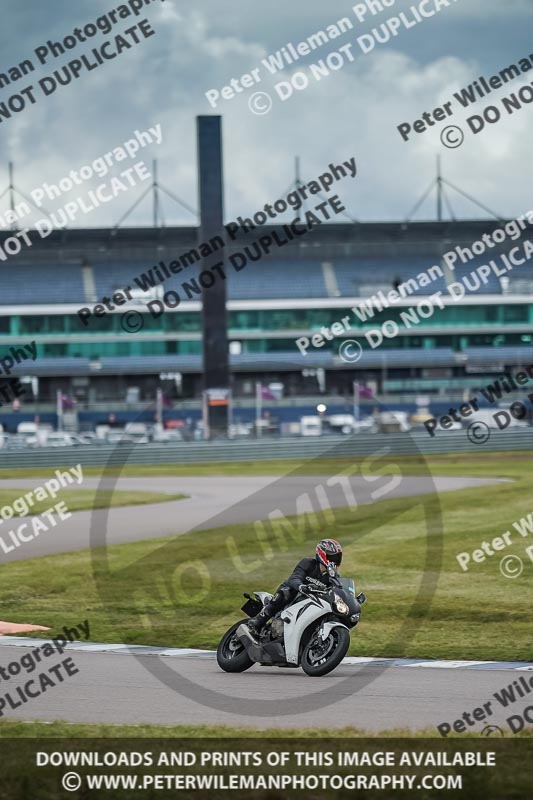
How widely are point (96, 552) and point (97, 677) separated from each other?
11.4 m

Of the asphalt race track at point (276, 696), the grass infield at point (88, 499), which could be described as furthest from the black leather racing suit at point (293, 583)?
the grass infield at point (88, 499)

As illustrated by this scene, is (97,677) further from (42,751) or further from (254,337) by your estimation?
(254,337)

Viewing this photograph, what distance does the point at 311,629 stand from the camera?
10.8m

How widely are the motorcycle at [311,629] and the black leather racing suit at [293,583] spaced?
52mm

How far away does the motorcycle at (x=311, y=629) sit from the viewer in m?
10.5

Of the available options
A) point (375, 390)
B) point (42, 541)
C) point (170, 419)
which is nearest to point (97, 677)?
point (42, 541)

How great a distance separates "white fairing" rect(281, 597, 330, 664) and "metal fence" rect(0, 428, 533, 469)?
41803 mm

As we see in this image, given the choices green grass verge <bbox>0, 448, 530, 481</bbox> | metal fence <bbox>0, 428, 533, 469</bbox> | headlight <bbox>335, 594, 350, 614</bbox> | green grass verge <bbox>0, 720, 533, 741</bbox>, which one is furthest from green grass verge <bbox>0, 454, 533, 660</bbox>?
metal fence <bbox>0, 428, 533, 469</bbox>

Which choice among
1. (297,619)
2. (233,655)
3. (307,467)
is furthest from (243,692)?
(307,467)

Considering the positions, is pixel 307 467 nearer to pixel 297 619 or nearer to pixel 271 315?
pixel 271 315

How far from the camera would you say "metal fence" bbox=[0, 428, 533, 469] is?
52344 millimetres

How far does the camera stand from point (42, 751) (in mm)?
8008

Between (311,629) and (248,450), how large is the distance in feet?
141

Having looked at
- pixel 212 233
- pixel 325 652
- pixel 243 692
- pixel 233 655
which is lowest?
pixel 243 692
